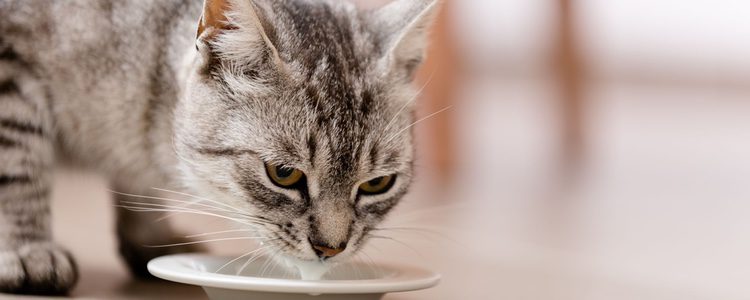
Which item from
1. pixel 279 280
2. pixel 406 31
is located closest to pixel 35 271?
pixel 279 280

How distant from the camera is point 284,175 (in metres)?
1.41

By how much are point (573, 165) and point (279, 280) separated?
9.20 feet

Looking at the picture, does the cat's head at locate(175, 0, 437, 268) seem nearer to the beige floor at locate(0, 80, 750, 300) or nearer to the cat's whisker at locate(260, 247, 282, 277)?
the cat's whisker at locate(260, 247, 282, 277)

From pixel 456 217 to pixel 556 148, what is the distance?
5.39 feet

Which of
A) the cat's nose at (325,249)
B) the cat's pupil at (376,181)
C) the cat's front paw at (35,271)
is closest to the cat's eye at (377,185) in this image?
the cat's pupil at (376,181)

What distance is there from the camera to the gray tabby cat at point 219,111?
1.40 m

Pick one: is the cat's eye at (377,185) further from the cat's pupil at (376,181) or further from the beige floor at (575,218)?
the beige floor at (575,218)

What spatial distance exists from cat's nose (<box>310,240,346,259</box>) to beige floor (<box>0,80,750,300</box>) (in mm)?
342

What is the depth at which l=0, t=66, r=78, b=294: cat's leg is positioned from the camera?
151cm

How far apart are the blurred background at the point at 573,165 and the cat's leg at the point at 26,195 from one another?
103 mm

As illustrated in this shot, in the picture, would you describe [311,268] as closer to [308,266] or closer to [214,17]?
[308,266]

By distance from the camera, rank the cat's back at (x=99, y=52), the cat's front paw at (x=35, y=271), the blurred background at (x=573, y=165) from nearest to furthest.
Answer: the cat's front paw at (x=35, y=271) → the cat's back at (x=99, y=52) → the blurred background at (x=573, y=165)

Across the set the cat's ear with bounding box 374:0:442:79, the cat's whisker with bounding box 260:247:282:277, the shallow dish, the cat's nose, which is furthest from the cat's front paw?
the cat's ear with bounding box 374:0:442:79

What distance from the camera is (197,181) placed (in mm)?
1513
